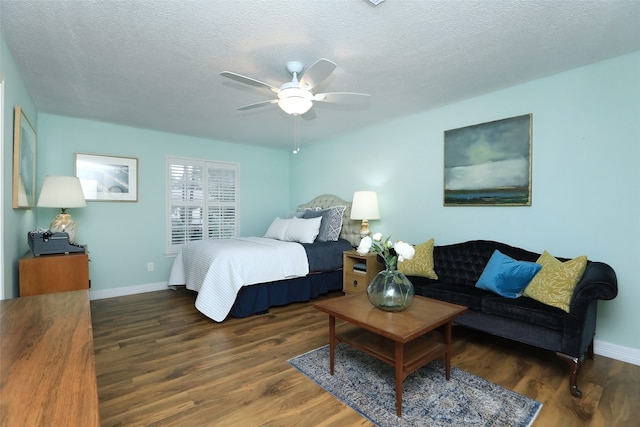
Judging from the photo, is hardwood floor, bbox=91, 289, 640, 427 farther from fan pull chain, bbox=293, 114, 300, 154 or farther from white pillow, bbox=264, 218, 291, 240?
fan pull chain, bbox=293, 114, 300, 154

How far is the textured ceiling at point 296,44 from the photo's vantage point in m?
1.82

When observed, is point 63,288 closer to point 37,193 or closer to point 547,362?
point 37,193

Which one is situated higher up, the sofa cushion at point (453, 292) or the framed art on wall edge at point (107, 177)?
the framed art on wall edge at point (107, 177)

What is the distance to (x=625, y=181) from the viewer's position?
2.38 meters

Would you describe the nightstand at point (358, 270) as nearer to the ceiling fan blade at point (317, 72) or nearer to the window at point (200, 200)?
the ceiling fan blade at point (317, 72)

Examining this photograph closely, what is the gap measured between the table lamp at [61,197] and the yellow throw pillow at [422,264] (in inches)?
135

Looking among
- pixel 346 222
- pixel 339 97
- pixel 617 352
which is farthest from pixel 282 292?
pixel 617 352

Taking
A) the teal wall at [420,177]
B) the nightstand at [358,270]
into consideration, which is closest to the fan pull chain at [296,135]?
the teal wall at [420,177]

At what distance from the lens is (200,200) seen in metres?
5.00

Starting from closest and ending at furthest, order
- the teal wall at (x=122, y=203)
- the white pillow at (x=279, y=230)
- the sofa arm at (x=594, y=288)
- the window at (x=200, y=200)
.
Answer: the sofa arm at (x=594, y=288) < the teal wall at (x=122, y=203) < the white pillow at (x=279, y=230) < the window at (x=200, y=200)

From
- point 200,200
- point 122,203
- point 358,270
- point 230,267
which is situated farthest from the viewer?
point 200,200

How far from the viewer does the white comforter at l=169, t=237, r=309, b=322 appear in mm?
3203

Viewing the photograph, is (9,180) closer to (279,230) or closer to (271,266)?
(271,266)

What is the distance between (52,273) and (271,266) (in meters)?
1.95
